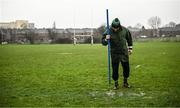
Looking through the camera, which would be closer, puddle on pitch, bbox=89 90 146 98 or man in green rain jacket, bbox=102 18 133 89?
puddle on pitch, bbox=89 90 146 98

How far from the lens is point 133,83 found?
35.5ft

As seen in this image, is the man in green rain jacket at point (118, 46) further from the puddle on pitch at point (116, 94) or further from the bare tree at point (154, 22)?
the bare tree at point (154, 22)

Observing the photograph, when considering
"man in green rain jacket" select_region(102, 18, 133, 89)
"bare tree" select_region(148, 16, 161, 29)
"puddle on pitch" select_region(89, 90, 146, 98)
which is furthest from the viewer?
"bare tree" select_region(148, 16, 161, 29)

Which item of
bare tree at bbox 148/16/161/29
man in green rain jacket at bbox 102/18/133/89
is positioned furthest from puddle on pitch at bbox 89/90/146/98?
bare tree at bbox 148/16/161/29

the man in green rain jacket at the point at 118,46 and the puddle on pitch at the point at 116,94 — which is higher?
the man in green rain jacket at the point at 118,46

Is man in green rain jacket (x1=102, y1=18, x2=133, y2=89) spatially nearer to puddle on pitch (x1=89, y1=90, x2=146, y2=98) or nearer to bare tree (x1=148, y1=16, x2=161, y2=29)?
puddle on pitch (x1=89, y1=90, x2=146, y2=98)

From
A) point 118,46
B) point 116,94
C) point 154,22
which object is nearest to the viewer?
point 116,94

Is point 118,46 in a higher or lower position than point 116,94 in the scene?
higher

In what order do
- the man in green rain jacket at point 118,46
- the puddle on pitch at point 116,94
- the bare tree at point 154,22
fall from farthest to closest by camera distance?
the bare tree at point 154,22
the man in green rain jacket at point 118,46
the puddle on pitch at point 116,94

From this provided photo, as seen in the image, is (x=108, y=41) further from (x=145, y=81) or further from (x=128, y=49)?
(x=145, y=81)

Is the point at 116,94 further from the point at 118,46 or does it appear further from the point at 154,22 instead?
the point at 154,22

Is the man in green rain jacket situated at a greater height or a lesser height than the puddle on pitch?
greater

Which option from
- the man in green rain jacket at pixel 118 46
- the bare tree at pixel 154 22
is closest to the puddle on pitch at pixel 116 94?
the man in green rain jacket at pixel 118 46

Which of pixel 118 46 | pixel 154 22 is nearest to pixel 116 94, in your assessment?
pixel 118 46
